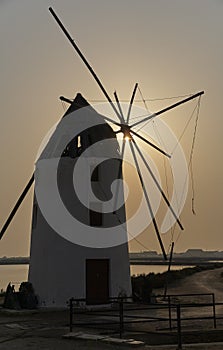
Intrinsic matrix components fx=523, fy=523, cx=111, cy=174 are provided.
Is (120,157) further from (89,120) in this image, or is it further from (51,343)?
(51,343)

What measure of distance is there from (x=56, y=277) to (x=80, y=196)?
3742 mm

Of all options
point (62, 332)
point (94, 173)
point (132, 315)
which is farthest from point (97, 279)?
point (62, 332)

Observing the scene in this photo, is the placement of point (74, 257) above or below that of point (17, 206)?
below

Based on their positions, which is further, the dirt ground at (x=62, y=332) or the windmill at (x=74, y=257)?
the windmill at (x=74, y=257)

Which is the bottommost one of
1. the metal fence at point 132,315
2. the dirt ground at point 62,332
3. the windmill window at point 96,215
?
the dirt ground at point 62,332

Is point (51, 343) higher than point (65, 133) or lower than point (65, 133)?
lower

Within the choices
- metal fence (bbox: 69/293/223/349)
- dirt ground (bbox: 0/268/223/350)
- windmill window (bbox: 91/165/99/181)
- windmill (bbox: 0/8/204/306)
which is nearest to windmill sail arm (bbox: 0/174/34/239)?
windmill (bbox: 0/8/204/306)

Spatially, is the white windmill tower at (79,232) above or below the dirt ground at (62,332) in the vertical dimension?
above

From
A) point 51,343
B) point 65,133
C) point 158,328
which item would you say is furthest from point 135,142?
point 51,343

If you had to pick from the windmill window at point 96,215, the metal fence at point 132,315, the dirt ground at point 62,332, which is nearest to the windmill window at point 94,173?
the windmill window at point 96,215

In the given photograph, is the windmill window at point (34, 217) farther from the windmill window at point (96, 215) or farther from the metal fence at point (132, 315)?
the metal fence at point (132, 315)

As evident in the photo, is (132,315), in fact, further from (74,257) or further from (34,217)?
(34,217)

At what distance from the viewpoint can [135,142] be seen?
2734 cm

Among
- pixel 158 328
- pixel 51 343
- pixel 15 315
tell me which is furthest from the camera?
pixel 15 315
